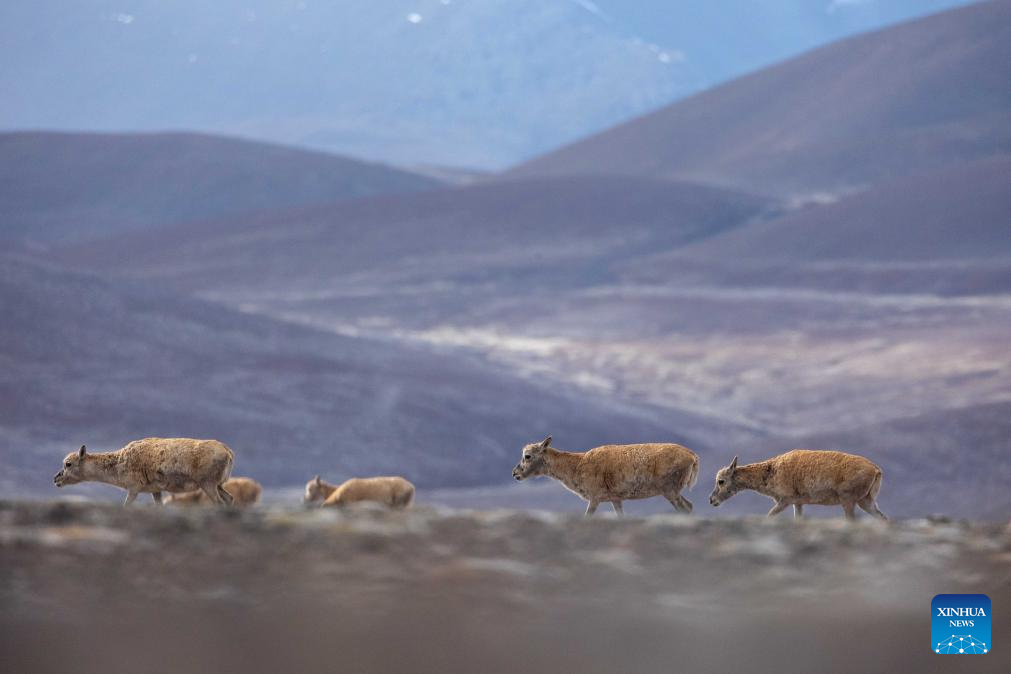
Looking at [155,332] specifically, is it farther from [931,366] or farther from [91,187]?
[91,187]

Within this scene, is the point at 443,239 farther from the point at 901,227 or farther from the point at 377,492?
the point at 377,492

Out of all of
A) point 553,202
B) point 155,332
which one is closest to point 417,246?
point 553,202

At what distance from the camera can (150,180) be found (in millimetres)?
158750

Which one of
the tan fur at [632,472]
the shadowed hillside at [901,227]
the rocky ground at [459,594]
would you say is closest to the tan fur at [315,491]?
the tan fur at [632,472]

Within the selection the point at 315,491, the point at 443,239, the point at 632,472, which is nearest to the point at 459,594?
the point at 632,472

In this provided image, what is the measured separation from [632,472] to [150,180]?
15209 cm

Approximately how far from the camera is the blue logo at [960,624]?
23.1 feet

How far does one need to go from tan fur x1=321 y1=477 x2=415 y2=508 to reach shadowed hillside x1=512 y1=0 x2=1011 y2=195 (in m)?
119

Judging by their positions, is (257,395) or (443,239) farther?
(443,239)

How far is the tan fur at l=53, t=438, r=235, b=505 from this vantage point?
12352 mm

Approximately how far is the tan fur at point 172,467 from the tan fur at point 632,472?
259 cm

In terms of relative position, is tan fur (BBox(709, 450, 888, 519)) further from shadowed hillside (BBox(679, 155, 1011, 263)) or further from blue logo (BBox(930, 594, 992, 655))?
shadowed hillside (BBox(679, 155, 1011, 263))

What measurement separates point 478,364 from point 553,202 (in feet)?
162

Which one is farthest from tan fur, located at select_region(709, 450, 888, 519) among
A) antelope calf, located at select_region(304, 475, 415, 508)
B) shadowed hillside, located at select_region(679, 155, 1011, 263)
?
shadowed hillside, located at select_region(679, 155, 1011, 263)
